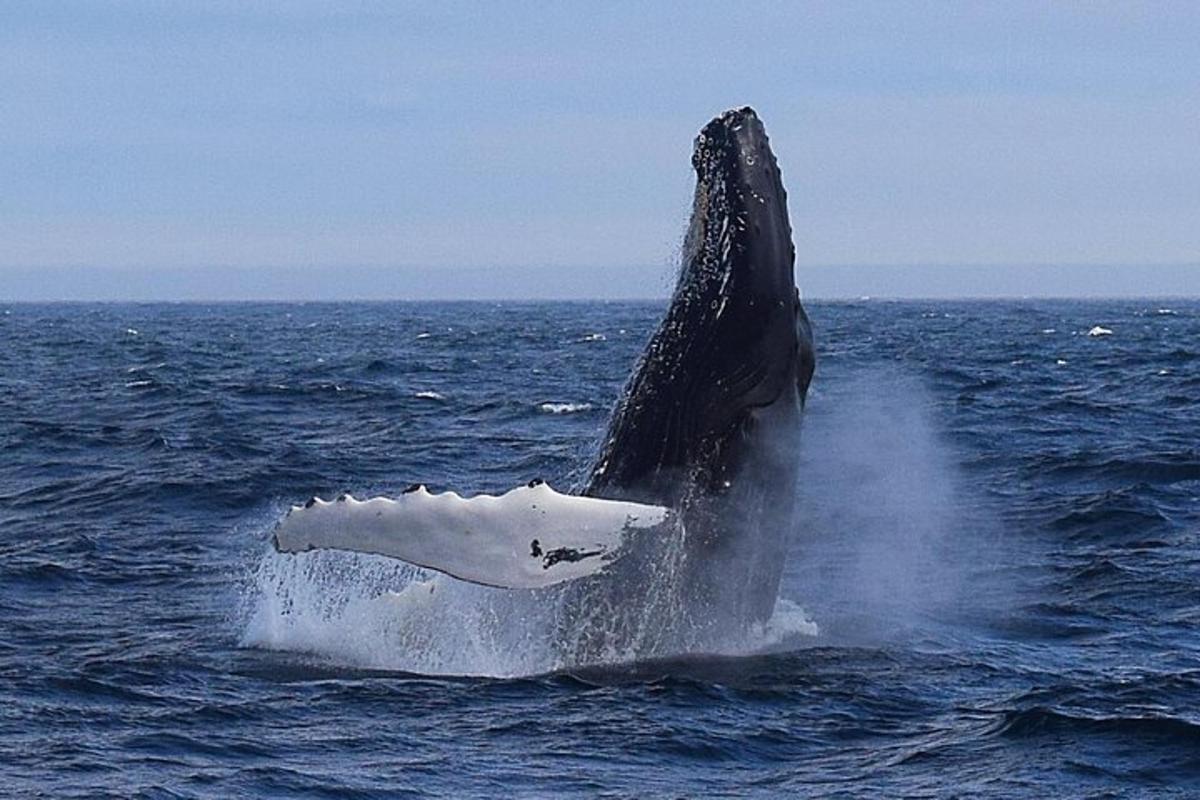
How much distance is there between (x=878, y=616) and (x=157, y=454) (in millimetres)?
13282

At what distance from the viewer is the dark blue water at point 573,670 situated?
9242 mm

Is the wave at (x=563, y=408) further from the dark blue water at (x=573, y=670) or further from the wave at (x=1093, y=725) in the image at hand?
the wave at (x=1093, y=725)

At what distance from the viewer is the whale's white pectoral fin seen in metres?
9.70

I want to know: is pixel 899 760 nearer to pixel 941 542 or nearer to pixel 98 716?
pixel 98 716

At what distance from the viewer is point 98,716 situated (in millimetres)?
10180

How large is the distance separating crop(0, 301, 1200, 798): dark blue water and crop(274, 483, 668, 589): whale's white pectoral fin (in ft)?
2.74

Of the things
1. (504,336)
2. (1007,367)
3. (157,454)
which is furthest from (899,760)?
(504,336)

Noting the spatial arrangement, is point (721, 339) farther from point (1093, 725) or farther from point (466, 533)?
point (1093, 725)

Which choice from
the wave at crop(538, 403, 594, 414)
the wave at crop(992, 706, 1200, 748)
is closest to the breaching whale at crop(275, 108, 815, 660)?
the wave at crop(992, 706, 1200, 748)

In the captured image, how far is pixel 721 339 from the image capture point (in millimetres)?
11211

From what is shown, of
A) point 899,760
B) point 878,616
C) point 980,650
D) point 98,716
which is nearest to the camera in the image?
point 899,760

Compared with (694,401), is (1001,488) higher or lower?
lower

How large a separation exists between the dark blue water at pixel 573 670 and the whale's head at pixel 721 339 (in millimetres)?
1186

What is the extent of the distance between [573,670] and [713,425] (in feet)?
5.37
